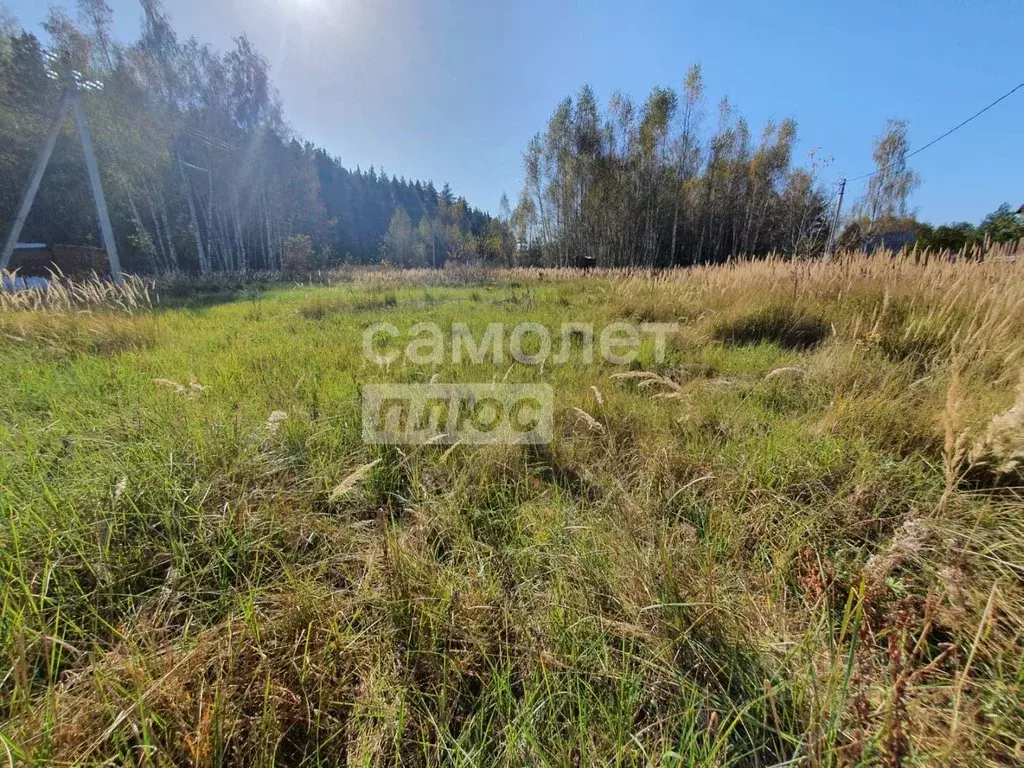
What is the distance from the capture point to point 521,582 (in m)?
1.11

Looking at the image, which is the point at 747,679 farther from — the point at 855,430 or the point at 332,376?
the point at 332,376

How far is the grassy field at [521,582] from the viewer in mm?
694

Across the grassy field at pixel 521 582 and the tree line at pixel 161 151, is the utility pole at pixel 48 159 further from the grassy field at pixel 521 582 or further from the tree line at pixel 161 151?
the grassy field at pixel 521 582

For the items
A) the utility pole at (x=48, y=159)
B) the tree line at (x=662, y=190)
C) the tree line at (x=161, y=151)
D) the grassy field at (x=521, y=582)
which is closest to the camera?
the grassy field at (x=521, y=582)

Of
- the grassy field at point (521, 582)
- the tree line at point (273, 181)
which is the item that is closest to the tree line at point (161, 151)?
the tree line at point (273, 181)

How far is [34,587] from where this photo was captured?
3.07ft

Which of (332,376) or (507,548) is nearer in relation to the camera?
(507,548)

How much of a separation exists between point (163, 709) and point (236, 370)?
93.5 inches

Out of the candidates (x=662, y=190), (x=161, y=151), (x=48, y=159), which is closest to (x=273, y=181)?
(x=161, y=151)

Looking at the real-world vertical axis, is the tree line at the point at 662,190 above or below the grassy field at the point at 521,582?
above

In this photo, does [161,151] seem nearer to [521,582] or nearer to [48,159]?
[48,159]

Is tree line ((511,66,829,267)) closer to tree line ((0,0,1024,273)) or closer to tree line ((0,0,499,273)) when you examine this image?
tree line ((0,0,1024,273))

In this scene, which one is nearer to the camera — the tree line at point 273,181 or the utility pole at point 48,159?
the utility pole at point 48,159

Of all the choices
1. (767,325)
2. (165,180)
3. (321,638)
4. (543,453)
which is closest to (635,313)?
(767,325)
